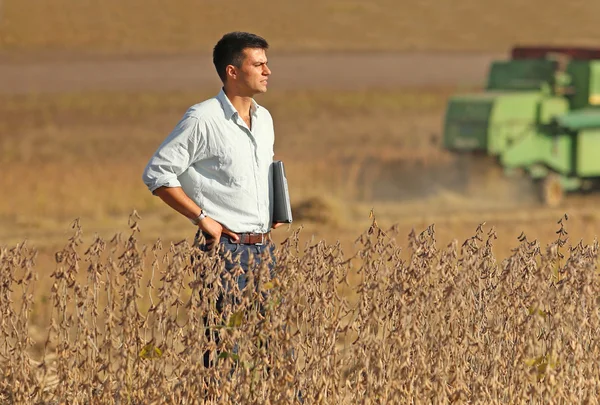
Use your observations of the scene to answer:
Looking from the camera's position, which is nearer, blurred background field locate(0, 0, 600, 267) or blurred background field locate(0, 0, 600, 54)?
blurred background field locate(0, 0, 600, 267)

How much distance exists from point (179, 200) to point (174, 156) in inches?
7.3

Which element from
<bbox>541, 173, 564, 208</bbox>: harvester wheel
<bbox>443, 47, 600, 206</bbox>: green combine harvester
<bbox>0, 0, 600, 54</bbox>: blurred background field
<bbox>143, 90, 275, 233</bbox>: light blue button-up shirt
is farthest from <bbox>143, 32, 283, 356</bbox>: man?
<bbox>0, 0, 600, 54</bbox>: blurred background field

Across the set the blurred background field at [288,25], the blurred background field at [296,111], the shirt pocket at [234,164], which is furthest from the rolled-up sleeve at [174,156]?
the blurred background field at [288,25]

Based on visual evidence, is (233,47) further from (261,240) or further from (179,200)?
(261,240)

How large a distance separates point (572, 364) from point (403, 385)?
0.68 metres

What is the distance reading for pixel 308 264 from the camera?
15.1 ft

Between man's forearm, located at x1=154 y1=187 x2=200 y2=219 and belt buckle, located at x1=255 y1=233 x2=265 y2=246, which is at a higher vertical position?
man's forearm, located at x1=154 y1=187 x2=200 y2=219

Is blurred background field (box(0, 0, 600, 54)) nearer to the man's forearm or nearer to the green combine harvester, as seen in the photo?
the green combine harvester

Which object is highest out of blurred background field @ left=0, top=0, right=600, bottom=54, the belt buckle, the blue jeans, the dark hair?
blurred background field @ left=0, top=0, right=600, bottom=54

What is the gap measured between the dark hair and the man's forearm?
21.6 inches

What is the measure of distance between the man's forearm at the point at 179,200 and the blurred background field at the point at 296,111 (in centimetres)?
707

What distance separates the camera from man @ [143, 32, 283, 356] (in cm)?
474

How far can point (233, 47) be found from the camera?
4.80 m

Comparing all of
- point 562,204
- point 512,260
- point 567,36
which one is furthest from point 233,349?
point 567,36
